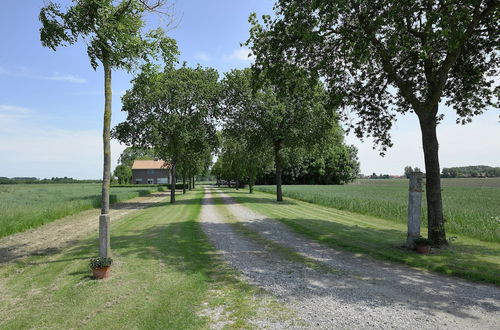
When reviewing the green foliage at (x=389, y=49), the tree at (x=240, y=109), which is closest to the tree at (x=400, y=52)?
the green foliage at (x=389, y=49)

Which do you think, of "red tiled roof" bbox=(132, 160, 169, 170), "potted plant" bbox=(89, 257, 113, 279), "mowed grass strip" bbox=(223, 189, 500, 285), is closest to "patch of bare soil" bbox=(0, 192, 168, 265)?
"potted plant" bbox=(89, 257, 113, 279)

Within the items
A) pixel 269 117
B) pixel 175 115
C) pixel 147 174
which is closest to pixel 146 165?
pixel 147 174

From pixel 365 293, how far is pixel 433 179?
21.7 ft

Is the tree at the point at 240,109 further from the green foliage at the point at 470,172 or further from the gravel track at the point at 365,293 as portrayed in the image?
the green foliage at the point at 470,172

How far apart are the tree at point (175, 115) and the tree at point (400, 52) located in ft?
55.0

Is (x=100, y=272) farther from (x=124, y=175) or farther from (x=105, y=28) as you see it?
(x=124, y=175)

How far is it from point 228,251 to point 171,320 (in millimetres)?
5085

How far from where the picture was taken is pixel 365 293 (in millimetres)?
6301

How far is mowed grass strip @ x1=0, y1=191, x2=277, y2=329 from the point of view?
17.3 ft

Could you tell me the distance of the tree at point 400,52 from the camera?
9742mm

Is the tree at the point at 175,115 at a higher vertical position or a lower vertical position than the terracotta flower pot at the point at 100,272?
higher

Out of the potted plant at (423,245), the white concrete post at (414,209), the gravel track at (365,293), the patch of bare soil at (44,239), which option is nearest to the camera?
the gravel track at (365,293)

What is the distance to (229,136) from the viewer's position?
32969mm

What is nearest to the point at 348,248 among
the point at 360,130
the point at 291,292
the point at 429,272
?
the point at 429,272
